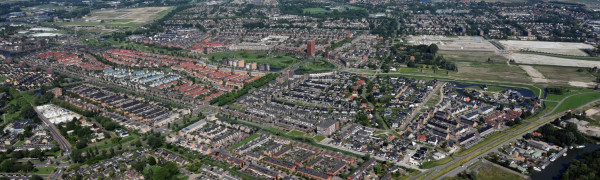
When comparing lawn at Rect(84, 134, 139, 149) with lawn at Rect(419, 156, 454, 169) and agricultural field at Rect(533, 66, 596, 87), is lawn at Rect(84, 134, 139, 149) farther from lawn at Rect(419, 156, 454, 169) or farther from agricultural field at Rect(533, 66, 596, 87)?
agricultural field at Rect(533, 66, 596, 87)

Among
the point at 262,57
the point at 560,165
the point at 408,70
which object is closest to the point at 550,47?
the point at 408,70

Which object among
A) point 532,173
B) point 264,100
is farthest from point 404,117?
point 264,100

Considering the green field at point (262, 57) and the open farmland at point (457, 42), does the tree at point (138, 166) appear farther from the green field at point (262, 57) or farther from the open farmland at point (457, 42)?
the open farmland at point (457, 42)

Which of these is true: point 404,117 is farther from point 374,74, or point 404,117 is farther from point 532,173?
point 374,74

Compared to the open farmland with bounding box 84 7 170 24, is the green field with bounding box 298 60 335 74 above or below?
below

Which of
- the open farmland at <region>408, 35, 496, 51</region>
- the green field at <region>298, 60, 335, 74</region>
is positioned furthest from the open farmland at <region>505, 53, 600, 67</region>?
the green field at <region>298, 60, 335, 74</region>
